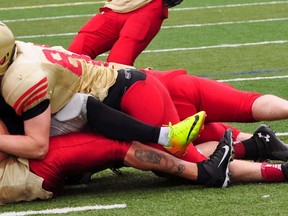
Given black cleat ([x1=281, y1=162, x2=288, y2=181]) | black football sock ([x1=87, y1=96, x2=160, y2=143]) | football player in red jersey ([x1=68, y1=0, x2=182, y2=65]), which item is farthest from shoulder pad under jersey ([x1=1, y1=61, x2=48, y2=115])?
football player in red jersey ([x1=68, y1=0, x2=182, y2=65])

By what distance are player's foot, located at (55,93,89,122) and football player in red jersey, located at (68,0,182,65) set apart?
1404 millimetres

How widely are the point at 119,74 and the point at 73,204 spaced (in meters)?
0.74

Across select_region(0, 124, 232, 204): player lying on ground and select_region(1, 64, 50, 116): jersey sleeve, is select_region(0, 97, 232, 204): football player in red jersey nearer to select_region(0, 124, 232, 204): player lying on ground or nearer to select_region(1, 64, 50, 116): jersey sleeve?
select_region(0, 124, 232, 204): player lying on ground

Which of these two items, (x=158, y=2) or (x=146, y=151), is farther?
(x=158, y=2)

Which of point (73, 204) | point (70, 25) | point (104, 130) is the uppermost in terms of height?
point (104, 130)

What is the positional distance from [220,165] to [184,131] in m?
0.30

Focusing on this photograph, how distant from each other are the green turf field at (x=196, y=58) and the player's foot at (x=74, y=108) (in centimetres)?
44

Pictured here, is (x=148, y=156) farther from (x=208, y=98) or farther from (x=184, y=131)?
(x=208, y=98)

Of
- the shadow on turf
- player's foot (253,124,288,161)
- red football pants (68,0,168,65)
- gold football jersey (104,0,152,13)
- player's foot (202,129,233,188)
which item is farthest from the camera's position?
gold football jersey (104,0,152,13)

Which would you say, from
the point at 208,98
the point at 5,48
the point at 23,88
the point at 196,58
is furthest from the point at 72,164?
the point at 196,58

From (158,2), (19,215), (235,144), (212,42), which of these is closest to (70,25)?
(212,42)

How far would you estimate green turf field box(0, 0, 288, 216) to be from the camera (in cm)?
442

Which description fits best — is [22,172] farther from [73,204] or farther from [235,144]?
[235,144]

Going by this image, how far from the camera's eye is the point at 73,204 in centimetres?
456
